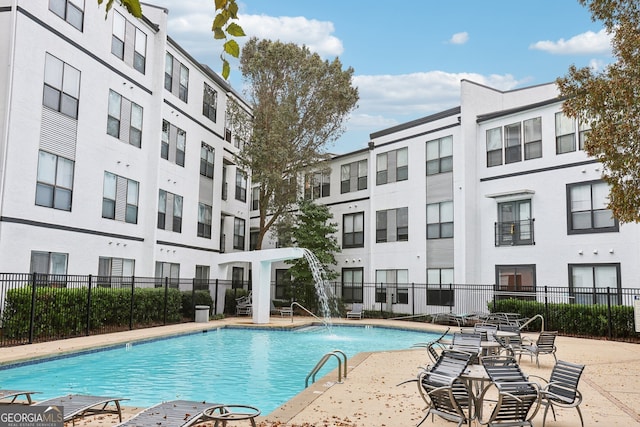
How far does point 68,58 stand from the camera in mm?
20578

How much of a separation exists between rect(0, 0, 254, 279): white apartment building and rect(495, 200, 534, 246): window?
15.2 m

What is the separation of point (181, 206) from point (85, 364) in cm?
1510

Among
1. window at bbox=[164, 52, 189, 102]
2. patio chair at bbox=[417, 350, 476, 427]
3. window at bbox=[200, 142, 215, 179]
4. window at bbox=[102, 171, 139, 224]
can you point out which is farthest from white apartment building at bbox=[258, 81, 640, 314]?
patio chair at bbox=[417, 350, 476, 427]

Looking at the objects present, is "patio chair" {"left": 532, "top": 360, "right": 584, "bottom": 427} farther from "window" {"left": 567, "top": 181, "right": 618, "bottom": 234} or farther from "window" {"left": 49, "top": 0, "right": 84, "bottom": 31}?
"window" {"left": 49, "top": 0, "right": 84, "bottom": 31}

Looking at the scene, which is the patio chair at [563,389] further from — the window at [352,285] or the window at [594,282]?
the window at [352,285]

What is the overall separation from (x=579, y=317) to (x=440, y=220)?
9.44 m

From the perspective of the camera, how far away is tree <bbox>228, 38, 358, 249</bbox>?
3092 centimetres

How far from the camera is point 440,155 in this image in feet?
98.2

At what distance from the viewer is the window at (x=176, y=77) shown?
27156mm

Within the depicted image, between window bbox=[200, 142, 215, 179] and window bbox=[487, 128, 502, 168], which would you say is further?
window bbox=[200, 142, 215, 179]

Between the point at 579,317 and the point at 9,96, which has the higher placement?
the point at 9,96

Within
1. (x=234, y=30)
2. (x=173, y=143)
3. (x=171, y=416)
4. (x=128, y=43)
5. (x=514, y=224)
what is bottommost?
(x=171, y=416)

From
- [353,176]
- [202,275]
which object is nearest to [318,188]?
[353,176]
